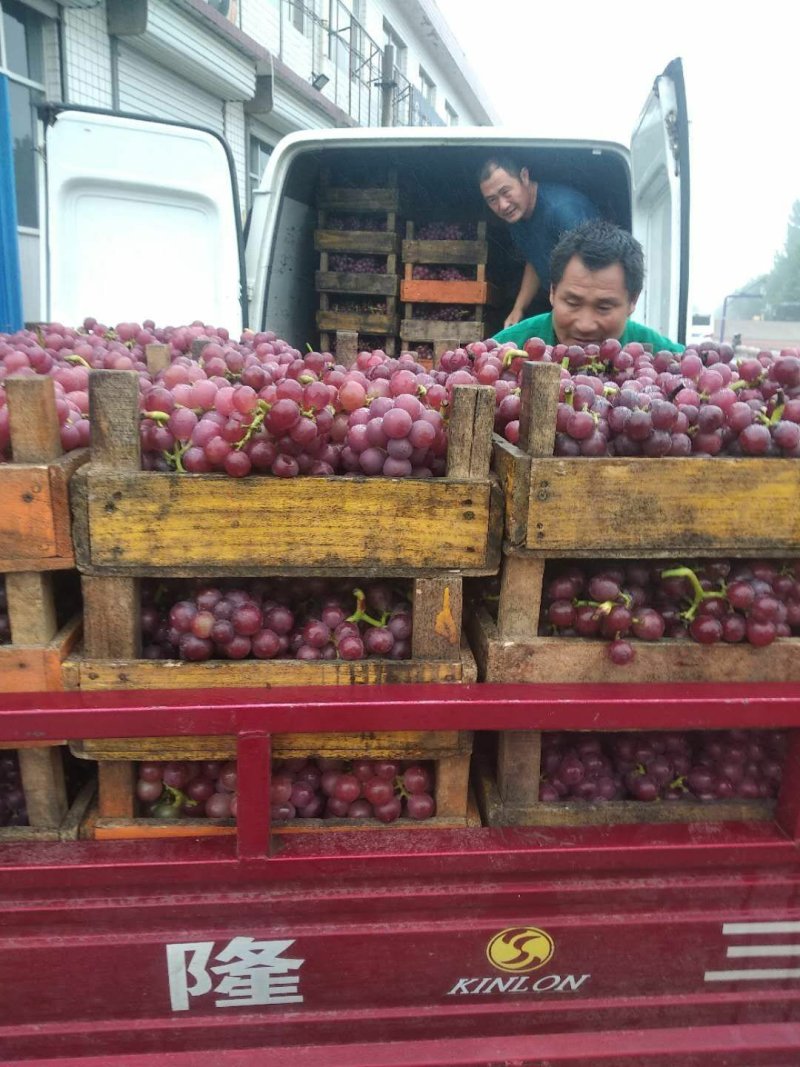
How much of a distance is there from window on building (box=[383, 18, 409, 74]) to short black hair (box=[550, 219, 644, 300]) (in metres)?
23.7

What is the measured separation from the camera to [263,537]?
5.70 feet

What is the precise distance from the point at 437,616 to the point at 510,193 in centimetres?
416

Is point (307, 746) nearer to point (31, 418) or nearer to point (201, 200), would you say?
point (31, 418)

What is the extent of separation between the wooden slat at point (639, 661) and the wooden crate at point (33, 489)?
1.02m

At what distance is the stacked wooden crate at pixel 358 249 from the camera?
21.6ft

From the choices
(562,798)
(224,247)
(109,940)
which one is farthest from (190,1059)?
(224,247)

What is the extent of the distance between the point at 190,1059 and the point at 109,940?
0.34 metres

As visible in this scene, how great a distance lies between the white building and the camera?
923cm

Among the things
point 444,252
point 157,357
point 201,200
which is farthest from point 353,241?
point 157,357

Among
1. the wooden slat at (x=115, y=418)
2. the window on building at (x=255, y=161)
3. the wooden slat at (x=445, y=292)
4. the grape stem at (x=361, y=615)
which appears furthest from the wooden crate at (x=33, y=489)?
the window on building at (x=255, y=161)

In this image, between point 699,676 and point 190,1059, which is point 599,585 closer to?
point 699,676

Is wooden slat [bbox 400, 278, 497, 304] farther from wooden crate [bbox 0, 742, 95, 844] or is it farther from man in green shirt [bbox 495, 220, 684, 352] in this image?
wooden crate [bbox 0, 742, 95, 844]

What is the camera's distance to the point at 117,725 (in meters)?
1.65

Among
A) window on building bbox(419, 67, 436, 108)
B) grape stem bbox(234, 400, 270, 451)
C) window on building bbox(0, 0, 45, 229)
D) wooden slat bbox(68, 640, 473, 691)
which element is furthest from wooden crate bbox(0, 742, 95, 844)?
window on building bbox(419, 67, 436, 108)
